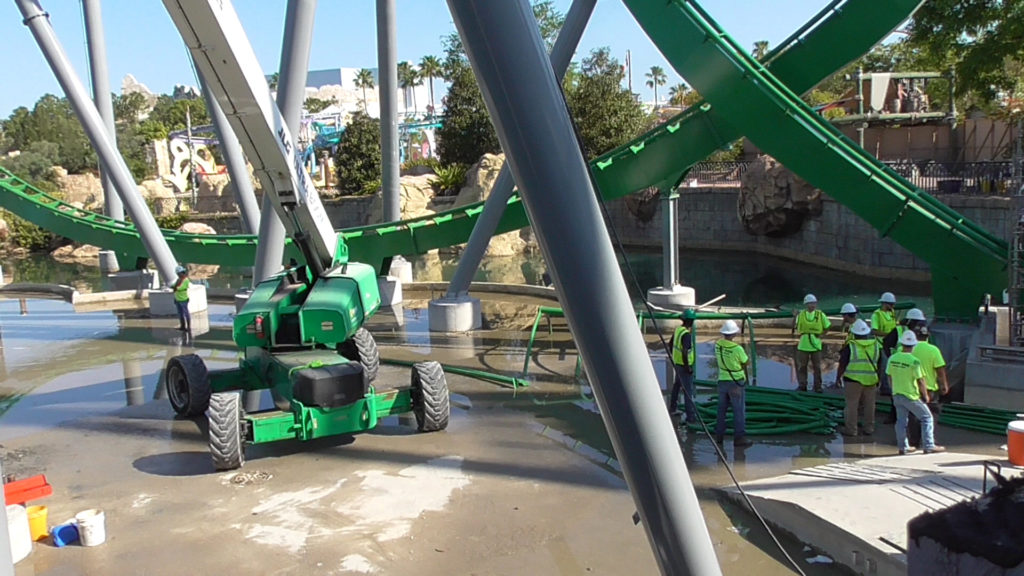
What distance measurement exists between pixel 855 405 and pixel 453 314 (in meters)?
8.68

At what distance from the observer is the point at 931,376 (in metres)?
8.77

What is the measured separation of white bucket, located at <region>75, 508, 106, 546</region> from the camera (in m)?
7.39

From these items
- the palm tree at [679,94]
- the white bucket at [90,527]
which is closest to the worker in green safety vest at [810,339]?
the white bucket at [90,527]

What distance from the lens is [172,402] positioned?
1137 centimetres

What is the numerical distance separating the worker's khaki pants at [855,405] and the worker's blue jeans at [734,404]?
116 centimetres

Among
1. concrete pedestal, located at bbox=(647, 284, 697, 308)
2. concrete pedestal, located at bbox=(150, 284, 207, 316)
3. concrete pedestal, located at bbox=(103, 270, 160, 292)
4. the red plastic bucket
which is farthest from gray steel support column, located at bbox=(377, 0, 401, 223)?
the red plastic bucket

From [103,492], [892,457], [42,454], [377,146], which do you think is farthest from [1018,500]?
[377,146]

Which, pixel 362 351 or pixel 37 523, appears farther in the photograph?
pixel 362 351

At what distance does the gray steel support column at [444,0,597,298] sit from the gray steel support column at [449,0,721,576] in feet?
32.5

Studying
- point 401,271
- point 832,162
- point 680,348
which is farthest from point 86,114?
point 832,162

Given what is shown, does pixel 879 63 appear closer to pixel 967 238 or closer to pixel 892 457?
pixel 967 238

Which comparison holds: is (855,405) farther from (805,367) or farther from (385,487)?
(385,487)

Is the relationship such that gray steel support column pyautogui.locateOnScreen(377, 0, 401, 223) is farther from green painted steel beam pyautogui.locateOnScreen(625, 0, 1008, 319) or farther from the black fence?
the black fence

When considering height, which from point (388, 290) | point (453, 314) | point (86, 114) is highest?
point (86, 114)
